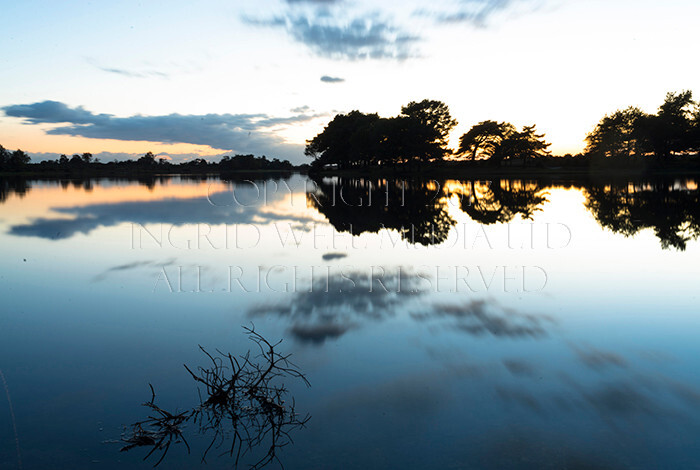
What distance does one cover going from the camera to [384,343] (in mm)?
6777

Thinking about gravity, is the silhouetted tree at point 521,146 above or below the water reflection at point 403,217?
above

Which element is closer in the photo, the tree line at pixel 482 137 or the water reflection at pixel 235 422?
the water reflection at pixel 235 422

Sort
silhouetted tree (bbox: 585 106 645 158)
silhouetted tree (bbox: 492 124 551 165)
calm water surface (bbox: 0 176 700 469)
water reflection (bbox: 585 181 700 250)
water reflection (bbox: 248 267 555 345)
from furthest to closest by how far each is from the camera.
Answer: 1. silhouetted tree (bbox: 492 124 551 165)
2. silhouetted tree (bbox: 585 106 645 158)
3. water reflection (bbox: 585 181 700 250)
4. water reflection (bbox: 248 267 555 345)
5. calm water surface (bbox: 0 176 700 469)

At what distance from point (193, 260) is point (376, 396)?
9.06 m

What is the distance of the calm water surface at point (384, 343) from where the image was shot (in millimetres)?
4359

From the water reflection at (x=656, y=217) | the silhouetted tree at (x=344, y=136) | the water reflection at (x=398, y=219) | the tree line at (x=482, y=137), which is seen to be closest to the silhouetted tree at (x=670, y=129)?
the tree line at (x=482, y=137)

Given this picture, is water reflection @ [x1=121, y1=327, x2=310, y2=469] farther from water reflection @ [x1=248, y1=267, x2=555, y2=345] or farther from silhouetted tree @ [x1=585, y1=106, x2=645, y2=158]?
silhouetted tree @ [x1=585, y1=106, x2=645, y2=158]

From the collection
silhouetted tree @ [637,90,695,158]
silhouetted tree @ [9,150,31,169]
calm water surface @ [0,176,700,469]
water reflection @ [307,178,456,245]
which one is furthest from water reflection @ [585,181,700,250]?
silhouetted tree @ [9,150,31,169]

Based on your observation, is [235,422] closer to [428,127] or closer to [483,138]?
[428,127]

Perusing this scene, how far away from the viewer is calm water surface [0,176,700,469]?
436 centimetres

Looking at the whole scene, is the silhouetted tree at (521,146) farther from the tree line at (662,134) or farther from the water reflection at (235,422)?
the water reflection at (235,422)

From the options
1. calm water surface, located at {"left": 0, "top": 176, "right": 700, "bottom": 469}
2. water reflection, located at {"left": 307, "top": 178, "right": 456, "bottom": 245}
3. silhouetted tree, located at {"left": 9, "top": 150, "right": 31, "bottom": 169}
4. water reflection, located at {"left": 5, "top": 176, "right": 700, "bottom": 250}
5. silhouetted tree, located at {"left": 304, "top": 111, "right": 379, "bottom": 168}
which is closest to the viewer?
calm water surface, located at {"left": 0, "top": 176, "right": 700, "bottom": 469}

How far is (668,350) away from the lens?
6.54 m

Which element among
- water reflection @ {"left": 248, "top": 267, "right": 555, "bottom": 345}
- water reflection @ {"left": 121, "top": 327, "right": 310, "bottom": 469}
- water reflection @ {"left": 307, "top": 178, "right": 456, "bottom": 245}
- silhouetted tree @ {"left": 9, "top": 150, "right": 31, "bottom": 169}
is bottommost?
water reflection @ {"left": 121, "top": 327, "right": 310, "bottom": 469}
